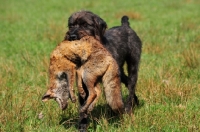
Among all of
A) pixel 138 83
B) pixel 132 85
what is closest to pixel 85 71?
pixel 132 85

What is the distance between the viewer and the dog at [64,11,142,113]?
533 centimetres

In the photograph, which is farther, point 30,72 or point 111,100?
point 30,72

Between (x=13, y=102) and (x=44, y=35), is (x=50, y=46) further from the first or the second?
(x=13, y=102)

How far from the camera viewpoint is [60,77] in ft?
13.7

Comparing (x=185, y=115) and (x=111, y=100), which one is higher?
(x=111, y=100)

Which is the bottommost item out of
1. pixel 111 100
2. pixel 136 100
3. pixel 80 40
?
pixel 136 100

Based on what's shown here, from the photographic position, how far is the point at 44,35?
1173 cm

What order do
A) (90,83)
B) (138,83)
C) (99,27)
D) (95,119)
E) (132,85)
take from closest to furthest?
(90,83) → (95,119) → (99,27) → (132,85) → (138,83)

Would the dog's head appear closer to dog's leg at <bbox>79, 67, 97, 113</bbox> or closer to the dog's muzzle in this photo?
the dog's muzzle

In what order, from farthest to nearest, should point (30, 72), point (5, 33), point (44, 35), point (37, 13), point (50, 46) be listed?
point (37, 13) → point (5, 33) → point (44, 35) → point (50, 46) → point (30, 72)

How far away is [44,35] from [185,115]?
7.62 meters

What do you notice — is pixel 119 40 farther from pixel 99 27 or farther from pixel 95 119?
pixel 95 119

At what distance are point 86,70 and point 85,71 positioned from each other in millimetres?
17

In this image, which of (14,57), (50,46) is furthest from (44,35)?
(14,57)
